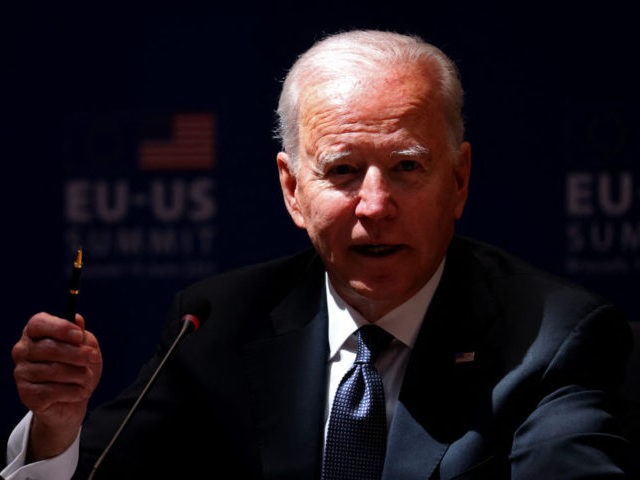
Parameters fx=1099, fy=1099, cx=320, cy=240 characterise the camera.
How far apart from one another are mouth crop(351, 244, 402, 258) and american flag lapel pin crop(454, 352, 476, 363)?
0.80 ft

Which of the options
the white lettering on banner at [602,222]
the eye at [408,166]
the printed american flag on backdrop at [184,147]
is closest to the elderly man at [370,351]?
the eye at [408,166]

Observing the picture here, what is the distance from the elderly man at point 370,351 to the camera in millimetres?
1974

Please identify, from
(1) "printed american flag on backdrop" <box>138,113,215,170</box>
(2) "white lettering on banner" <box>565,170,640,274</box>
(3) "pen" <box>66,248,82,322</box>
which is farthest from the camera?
(1) "printed american flag on backdrop" <box>138,113,215,170</box>

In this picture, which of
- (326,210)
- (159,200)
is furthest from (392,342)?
(159,200)

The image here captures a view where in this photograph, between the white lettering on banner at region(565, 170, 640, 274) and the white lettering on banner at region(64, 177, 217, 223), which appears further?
the white lettering on banner at region(64, 177, 217, 223)

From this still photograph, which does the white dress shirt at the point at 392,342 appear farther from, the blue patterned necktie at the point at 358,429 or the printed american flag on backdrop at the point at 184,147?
the printed american flag on backdrop at the point at 184,147

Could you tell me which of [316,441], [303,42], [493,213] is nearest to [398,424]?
[316,441]

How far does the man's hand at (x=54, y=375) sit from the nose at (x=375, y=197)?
55 cm

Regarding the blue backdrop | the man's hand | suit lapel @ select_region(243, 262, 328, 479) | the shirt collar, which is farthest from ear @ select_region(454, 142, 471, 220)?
the blue backdrop

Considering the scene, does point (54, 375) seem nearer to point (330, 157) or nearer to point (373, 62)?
point (330, 157)

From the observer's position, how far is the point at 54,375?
1891 mm

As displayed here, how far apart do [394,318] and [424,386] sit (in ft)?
0.56

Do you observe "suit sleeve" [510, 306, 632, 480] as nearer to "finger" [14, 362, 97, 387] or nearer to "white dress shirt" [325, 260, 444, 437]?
"white dress shirt" [325, 260, 444, 437]

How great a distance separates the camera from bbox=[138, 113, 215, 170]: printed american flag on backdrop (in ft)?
11.4
